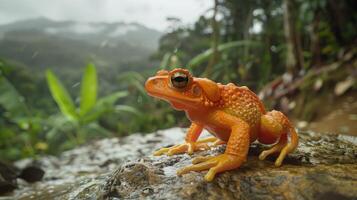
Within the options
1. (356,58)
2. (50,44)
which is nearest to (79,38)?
(50,44)

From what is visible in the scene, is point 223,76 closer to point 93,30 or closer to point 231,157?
point 231,157

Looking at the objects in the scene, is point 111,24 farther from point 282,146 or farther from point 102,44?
point 282,146

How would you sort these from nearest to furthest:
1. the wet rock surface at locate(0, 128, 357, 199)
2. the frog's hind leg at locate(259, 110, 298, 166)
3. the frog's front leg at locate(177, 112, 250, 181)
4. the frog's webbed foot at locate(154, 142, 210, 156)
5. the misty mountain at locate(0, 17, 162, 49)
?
1. the wet rock surface at locate(0, 128, 357, 199)
2. the frog's front leg at locate(177, 112, 250, 181)
3. the frog's hind leg at locate(259, 110, 298, 166)
4. the frog's webbed foot at locate(154, 142, 210, 156)
5. the misty mountain at locate(0, 17, 162, 49)

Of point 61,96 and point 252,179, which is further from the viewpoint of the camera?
point 61,96

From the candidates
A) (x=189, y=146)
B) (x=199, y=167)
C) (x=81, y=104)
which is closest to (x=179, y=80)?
(x=199, y=167)

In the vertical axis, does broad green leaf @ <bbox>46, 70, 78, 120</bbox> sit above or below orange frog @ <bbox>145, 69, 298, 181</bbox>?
below

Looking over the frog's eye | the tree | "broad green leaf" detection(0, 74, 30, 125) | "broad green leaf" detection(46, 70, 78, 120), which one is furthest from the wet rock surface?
"broad green leaf" detection(46, 70, 78, 120)

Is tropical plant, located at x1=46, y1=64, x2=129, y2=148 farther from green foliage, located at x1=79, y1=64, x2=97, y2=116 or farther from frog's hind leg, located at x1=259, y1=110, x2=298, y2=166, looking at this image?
frog's hind leg, located at x1=259, y1=110, x2=298, y2=166
